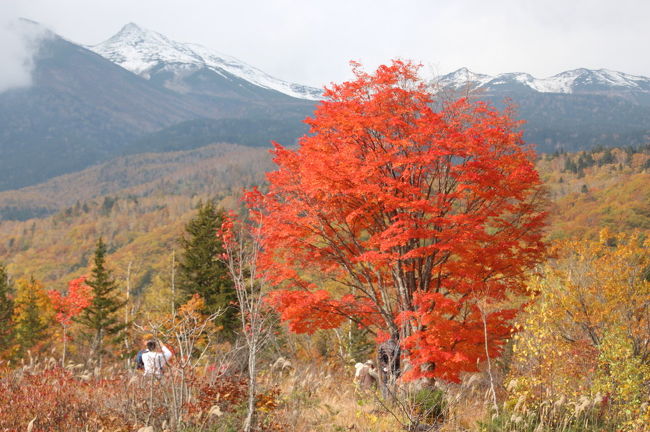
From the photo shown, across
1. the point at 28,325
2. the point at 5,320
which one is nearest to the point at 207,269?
the point at 5,320

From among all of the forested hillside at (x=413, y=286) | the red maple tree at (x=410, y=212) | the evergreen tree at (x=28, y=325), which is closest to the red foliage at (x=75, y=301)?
the evergreen tree at (x=28, y=325)

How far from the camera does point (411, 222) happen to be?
12.6 meters

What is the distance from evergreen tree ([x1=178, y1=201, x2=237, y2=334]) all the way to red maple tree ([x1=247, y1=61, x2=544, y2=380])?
656 inches

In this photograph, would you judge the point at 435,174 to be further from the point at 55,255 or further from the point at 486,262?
the point at 55,255

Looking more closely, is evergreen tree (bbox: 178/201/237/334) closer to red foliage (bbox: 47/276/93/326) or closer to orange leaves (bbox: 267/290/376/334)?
red foliage (bbox: 47/276/93/326)

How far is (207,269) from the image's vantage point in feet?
105

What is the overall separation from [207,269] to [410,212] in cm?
2089

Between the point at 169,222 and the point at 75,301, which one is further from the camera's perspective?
the point at 169,222

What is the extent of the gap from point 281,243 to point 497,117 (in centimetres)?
700

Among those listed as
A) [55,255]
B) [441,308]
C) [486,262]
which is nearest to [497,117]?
[486,262]

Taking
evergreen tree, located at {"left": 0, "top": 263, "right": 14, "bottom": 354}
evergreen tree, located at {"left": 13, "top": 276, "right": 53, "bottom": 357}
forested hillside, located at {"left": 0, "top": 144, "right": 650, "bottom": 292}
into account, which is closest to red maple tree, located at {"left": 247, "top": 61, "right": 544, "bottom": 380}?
evergreen tree, located at {"left": 0, "top": 263, "right": 14, "bottom": 354}

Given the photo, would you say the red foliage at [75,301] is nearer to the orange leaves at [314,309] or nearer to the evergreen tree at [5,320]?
the evergreen tree at [5,320]

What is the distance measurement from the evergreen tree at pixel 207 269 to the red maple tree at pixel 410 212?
16653mm

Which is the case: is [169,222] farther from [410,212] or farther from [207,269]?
[410,212]
